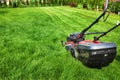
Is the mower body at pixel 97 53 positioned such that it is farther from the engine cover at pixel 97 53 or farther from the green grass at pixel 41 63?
the green grass at pixel 41 63

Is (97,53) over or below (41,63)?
over

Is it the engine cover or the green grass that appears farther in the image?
the green grass

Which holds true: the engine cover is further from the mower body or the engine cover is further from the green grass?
the green grass

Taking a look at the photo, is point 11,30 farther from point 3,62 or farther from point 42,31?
point 3,62

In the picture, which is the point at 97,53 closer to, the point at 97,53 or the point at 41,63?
the point at 97,53

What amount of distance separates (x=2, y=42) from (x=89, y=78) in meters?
3.96

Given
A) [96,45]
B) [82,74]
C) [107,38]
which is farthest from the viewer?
[107,38]

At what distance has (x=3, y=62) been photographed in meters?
5.97

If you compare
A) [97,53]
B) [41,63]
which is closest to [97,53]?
[97,53]

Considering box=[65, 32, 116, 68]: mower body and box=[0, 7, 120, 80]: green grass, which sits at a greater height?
box=[65, 32, 116, 68]: mower body

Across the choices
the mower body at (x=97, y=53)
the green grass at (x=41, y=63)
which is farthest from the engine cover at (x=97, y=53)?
the green grass at (x=41, y=63)

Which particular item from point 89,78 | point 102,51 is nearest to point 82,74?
point 89,78

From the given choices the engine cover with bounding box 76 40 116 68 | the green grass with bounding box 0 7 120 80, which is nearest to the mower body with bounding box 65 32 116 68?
the engine cover with bounding box 76 40 116 68

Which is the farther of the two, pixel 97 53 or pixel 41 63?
pixel 41 63
